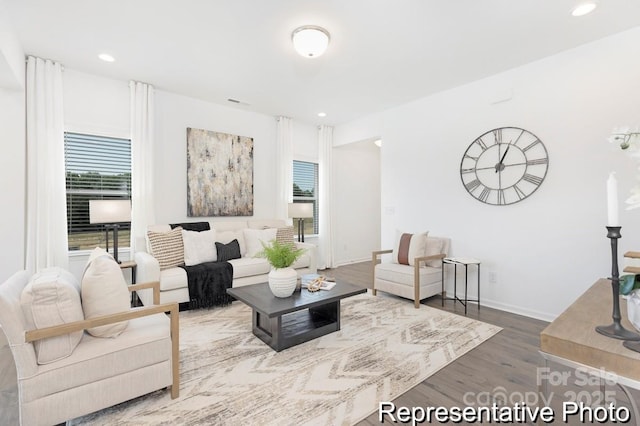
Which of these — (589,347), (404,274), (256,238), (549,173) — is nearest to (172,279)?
(256,238)

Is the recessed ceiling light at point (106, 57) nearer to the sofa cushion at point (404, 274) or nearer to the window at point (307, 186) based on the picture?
the window at point (307, 186)

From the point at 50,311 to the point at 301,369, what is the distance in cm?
157

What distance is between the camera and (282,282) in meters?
2.63

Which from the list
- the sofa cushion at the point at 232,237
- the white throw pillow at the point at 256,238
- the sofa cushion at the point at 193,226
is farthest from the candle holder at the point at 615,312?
the sofa cushion at the point at 193,226

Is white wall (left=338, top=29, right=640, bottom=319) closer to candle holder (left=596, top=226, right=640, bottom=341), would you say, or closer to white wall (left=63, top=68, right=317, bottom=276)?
candle holder (left=596, top=226, right=640, bottom=341)

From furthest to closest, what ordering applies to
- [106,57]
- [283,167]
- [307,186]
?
[307,186] → [283,167] → [106,57]

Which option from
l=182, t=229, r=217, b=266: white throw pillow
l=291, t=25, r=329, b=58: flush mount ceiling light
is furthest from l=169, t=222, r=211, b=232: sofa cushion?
l=291, t=25, r=329, b=58: flush mount ceiling light

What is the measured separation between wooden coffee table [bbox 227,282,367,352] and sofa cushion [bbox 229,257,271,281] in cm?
86

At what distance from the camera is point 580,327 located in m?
1.07

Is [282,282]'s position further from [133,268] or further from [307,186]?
[307,186]

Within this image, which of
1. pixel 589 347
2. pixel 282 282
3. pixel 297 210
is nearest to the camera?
pixel 589 347

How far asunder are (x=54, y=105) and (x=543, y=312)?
598 cm

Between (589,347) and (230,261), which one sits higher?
(589,347)

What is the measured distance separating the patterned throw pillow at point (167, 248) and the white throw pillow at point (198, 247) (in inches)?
2.7
